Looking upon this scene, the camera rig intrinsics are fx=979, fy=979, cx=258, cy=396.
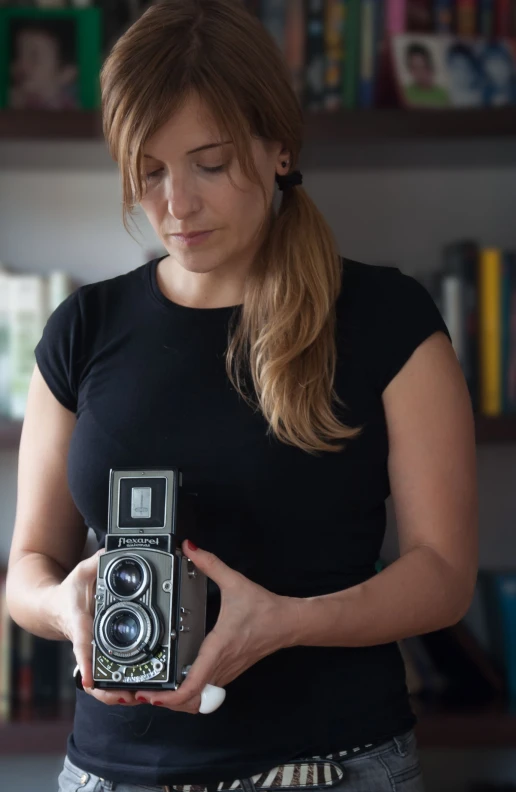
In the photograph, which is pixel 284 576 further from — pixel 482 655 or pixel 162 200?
pixel 482 655

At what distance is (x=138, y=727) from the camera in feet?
2.95

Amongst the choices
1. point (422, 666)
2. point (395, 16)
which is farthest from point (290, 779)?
point (395, 16)

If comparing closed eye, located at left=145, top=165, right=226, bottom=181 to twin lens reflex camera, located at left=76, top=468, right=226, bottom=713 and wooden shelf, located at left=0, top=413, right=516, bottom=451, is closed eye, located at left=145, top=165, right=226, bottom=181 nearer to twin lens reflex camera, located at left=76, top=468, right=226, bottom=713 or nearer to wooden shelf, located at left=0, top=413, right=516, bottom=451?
twin lens reflex camera, located at left=76, top=468, right=226, bottom=713

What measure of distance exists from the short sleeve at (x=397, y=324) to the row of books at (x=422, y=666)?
740 millimetres

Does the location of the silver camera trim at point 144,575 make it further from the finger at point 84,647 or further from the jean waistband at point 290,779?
the jean waistband at point 290,779

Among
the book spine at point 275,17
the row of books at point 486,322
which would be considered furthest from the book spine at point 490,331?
the book spine at point 275,17

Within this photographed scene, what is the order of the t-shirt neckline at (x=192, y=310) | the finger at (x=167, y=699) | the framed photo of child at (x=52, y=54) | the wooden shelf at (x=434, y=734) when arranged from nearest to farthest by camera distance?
the finger at (x=167, y=699) < the t-shirt neckline at (x=192, y=310) < the wooden shelf at (x=434, y=734) < the framed photo of child at (x=52, y=54)

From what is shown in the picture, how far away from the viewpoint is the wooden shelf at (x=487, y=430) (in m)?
1.56

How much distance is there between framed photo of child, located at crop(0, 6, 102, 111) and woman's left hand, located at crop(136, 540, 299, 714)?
1.05 metres

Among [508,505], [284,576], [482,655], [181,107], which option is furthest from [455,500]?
[508,505]

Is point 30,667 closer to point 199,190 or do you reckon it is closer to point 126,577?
point 126,577

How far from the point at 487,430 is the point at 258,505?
2.46 feet

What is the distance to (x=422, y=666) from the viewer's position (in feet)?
5.41

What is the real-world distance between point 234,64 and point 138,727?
0.62m
